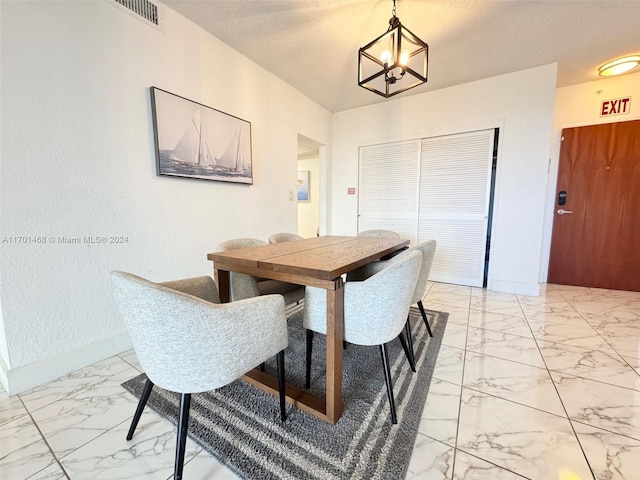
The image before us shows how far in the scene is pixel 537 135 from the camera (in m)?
2.91

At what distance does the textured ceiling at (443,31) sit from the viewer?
1.99m

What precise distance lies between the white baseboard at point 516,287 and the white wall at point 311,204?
12.3 ft

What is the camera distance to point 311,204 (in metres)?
6.29

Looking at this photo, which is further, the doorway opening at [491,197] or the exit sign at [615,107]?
the doorway opening at [491,197]

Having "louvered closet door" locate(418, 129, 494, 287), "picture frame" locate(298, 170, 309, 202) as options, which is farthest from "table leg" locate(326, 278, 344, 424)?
"picture frame" locate(298, 170, 309, 202)

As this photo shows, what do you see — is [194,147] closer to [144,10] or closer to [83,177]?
[83,177]

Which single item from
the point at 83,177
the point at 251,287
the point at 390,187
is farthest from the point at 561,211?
the point at 83,177

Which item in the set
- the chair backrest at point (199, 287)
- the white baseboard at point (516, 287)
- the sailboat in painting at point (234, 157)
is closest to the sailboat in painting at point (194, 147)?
the sailboat in painting at point (234, 157)

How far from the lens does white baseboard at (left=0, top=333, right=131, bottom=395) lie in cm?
146

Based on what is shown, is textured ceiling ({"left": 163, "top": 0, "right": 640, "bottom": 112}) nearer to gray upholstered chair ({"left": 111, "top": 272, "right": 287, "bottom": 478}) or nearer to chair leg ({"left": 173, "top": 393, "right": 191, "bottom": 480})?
gray upholstered chair ({"left": 111, "top": 272, "right": 287, "bottom": 478})

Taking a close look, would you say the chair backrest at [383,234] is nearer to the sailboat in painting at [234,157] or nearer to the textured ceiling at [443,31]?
the sailboat in painting at [234,157]

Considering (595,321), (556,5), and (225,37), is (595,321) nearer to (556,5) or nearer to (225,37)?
(556,5)

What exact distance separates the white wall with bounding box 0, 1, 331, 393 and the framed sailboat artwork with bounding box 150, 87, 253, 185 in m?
0.08

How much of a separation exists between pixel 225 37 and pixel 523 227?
3.74 m
